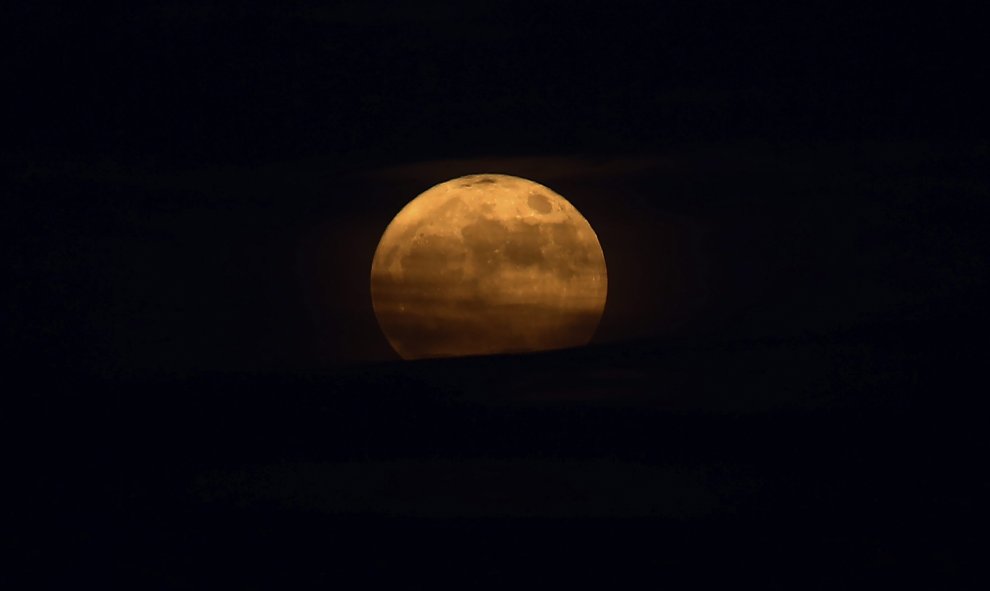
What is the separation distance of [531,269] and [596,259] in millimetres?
338

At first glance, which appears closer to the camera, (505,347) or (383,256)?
(505,347)

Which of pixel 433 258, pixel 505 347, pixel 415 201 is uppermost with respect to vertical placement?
pixel 415 201

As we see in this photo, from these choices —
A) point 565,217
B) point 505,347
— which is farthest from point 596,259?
point 505,347

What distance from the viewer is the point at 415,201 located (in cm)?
585

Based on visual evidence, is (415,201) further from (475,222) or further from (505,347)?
(505,347)

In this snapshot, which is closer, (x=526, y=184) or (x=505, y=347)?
(x=505, y=347)

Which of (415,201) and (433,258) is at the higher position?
(415,201)

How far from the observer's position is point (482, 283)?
5.48 metres

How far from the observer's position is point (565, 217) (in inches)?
225

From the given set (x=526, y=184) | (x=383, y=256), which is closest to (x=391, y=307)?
(x=383, y=256)

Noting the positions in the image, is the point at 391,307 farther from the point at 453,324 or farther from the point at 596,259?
the point at 596,259

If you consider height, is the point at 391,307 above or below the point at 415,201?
below

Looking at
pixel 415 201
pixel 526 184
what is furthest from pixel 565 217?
pixel 415 201

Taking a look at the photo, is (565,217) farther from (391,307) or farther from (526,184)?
(391,307)
